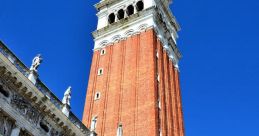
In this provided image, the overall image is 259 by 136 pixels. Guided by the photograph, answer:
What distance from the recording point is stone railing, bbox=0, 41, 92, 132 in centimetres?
1832

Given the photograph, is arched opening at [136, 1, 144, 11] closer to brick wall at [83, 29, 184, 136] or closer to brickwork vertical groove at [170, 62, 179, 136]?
brick wall at [83, 29, 184, 136]

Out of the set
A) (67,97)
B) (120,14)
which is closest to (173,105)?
(120,14)

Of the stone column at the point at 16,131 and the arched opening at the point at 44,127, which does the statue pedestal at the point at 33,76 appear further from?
the stone column at the point at 16,131

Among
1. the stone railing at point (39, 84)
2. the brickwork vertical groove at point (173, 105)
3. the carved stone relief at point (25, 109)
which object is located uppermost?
the brickwork vertical groove at point (173, 105)

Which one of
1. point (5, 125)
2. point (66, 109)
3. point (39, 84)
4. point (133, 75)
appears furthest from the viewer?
point (133, 75)

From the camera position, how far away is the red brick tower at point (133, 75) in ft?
100

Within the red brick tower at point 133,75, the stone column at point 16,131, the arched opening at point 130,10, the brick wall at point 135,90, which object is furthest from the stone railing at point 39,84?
the arched opening at point 130,10

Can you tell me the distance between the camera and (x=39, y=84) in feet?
64.7

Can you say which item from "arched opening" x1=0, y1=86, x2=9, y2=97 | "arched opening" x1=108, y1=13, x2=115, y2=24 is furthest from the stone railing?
"arched opening" x1=108, y1=13, x2=115, y2=24

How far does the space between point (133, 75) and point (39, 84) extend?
15111 mm

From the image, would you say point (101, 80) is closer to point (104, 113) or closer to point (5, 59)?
point (104, 113)

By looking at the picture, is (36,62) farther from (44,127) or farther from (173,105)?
(173,105)

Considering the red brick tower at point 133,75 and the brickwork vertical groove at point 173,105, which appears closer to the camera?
the red brick tower at point 133,75

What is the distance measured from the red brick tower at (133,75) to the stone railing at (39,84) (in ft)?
22.6
